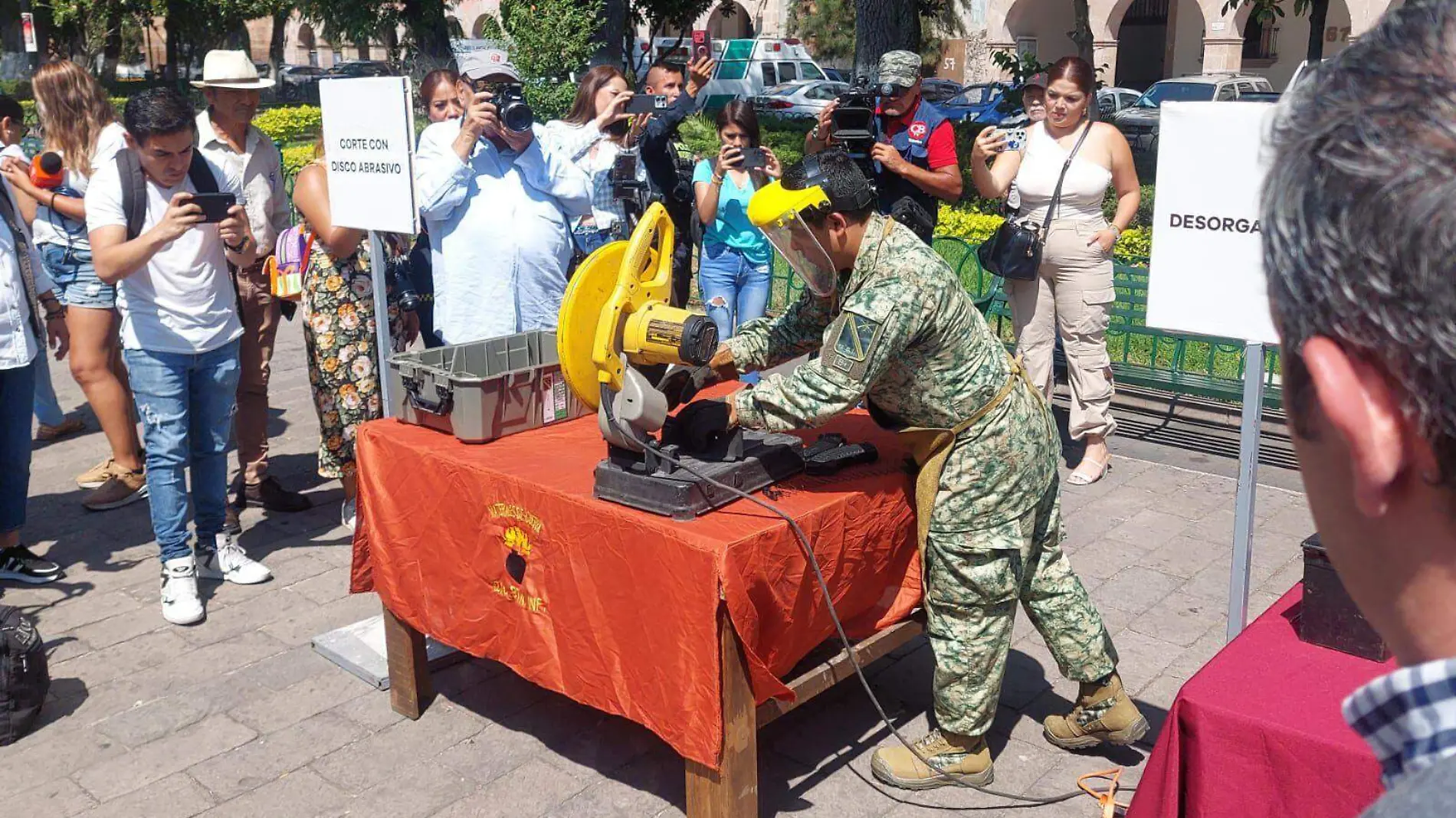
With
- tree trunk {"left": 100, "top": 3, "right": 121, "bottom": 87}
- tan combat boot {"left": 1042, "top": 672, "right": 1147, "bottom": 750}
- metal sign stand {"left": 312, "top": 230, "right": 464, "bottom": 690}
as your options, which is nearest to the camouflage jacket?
tan combat boot {"left": 1042, "top": 672, "right": 1147, "bottom": 750}

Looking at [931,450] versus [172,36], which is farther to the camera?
[172,36]

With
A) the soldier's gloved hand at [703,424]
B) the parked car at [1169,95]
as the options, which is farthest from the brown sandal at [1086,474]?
the parked car at [1169,95]

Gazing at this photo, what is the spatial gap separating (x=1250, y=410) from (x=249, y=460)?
175 inches

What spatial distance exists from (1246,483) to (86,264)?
17.1ft

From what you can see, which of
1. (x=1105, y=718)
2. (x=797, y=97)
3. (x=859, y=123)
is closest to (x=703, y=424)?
(x=1105, y=718)

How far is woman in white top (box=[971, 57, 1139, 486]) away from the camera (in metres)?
5.56

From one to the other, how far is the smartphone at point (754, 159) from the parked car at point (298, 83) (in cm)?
3028

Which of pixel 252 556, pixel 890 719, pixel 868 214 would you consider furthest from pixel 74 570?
pixel 868 214

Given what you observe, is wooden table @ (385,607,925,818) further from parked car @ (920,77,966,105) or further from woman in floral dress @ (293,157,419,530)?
parked car @ (920,77,966,105)

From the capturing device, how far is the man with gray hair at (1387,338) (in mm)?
701

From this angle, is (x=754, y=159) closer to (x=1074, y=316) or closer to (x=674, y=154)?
(x=674, y=154)

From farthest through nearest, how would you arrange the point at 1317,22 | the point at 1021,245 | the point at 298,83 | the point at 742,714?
the point at 298,83
the point at 1317,22
the point at 1021,245
the point at 742,714

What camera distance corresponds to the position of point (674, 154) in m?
6.11

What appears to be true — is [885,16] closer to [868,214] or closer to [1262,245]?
[868,214]
